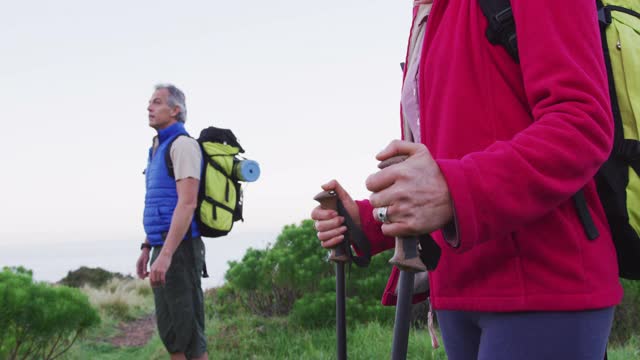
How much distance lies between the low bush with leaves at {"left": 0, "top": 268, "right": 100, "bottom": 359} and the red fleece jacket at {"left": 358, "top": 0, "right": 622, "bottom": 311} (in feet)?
17.9

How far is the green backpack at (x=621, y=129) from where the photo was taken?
1.21m

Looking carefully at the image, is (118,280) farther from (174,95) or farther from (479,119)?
(479,119)

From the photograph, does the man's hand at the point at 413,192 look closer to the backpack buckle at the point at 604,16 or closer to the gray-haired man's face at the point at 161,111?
the backpack buckle at the point at 604,16

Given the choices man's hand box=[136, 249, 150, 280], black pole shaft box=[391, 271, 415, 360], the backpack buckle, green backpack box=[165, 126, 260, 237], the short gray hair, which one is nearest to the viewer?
black pole shaft box=[391, 271, 415, 360]

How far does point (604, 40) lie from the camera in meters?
1.26

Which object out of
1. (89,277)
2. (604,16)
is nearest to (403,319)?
(604,16)

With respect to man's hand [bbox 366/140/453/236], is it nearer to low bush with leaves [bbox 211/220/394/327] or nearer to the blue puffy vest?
the blue puffy vest

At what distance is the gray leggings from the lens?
115cm

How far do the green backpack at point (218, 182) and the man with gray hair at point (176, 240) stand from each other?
0.35ft

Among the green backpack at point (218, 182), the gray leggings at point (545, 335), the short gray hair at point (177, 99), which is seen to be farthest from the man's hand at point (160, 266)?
the gray leggings at point (545, 335)

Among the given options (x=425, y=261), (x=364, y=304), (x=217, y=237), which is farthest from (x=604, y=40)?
(x=364, y=304)

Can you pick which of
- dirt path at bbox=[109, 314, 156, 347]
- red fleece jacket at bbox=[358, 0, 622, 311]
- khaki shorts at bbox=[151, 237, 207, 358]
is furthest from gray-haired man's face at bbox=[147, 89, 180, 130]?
dirt path at bbox=[109, 314, 156, 347]

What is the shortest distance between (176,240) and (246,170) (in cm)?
84

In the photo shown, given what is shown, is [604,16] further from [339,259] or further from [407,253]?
[339,259]
